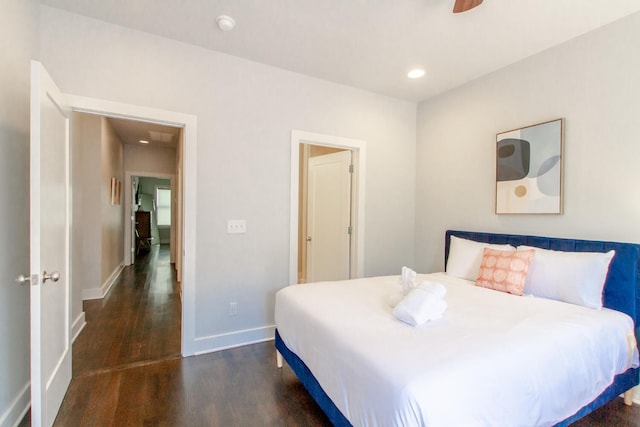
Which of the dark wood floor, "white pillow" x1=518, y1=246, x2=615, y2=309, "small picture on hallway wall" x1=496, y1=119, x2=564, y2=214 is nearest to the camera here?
the dark wood floor

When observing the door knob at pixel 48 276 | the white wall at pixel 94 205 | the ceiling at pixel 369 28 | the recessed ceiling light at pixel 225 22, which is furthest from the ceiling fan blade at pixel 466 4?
the white wall at pixel 94 205

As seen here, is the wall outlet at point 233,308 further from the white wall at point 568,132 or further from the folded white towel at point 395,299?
the white wall at point 568,132

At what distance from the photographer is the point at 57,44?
6.96 ft

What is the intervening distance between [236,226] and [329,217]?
1437 mm

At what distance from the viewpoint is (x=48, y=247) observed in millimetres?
1607

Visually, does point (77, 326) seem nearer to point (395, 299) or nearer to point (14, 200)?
point (14, 200)

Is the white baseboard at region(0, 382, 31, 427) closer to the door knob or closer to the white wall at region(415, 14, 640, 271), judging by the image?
the door knob

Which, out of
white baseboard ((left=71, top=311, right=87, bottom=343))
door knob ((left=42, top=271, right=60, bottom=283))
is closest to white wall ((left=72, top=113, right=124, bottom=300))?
white baseboard ((left=71, top=311, right=87, bottom=343))

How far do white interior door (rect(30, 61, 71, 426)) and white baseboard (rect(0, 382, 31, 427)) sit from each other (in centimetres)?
17

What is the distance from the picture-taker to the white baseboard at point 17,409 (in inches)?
62.8

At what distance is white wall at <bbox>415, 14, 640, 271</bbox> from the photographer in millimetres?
2096

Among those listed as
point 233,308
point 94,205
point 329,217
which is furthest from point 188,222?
point 94,205

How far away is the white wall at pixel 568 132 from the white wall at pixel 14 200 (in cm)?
365

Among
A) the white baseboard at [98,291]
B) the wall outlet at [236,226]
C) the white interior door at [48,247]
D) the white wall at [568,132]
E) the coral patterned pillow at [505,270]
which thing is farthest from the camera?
the white baseboard at [98,291]
